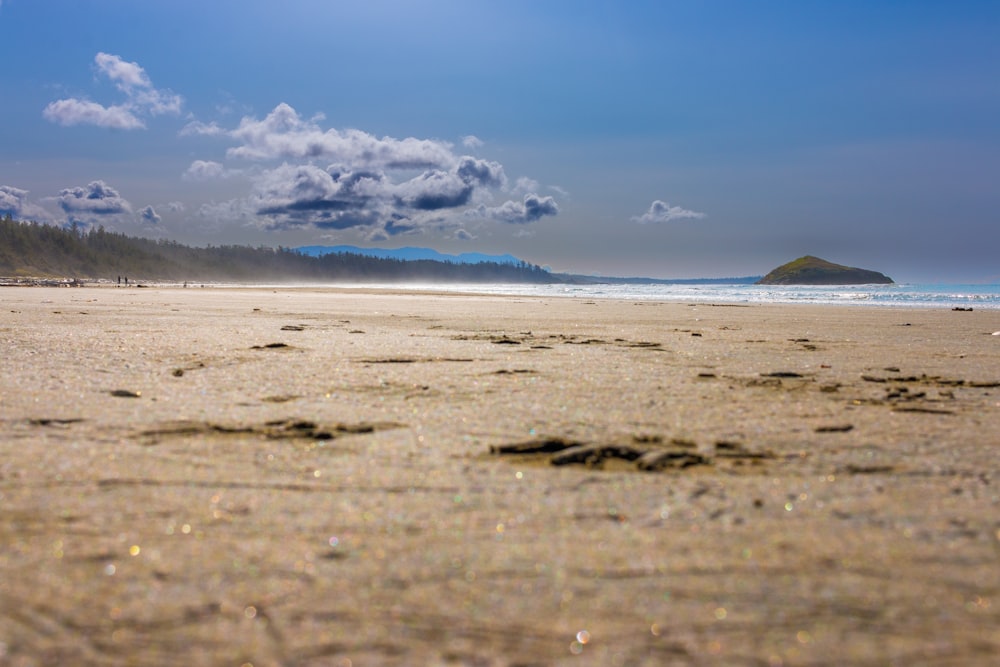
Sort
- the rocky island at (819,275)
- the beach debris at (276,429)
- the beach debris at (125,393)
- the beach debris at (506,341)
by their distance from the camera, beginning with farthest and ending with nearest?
the rocky island at (819,275), the beach debris at (506,341), the beach debris at (125,393), the beach debris at (276,429)

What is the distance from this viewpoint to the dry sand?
122 cm

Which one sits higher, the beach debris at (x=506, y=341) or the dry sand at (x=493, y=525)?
the beach debris at (x=506, y=341)

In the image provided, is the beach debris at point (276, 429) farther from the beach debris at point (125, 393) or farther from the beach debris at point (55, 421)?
the beach debris at point (125, 393)

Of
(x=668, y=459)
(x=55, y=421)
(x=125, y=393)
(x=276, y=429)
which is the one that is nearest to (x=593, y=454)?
(x=668, y=459)

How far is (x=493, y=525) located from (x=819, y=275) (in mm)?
112300

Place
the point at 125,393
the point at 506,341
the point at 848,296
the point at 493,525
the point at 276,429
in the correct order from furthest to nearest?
the point at 848,296
the point at 506,341
the point at 125,393
the point at 276,429
the point at 493,525

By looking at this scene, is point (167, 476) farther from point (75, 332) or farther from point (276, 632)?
point (75, 332)

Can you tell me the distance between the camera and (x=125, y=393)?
11.8ft

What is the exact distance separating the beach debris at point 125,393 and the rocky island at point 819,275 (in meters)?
101

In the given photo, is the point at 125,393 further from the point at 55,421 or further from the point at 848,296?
the point at 848,296

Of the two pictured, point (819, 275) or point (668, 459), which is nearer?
point (668, 459)

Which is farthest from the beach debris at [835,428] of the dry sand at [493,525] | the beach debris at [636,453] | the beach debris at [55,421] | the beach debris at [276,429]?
the beach debris at [55,421]

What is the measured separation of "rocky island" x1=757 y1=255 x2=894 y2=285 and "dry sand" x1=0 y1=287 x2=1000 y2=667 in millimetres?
100463

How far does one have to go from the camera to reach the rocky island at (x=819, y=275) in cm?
9793
